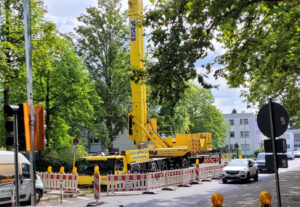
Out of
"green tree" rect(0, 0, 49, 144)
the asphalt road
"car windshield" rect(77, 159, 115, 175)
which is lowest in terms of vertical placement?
the asphalt road

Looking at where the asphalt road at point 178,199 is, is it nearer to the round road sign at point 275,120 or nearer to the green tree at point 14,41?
the round road sign at point 275,120

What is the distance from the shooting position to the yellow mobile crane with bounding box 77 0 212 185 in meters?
19.2

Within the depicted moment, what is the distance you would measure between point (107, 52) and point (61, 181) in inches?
946

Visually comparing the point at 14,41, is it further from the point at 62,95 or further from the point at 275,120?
the point at 275,120

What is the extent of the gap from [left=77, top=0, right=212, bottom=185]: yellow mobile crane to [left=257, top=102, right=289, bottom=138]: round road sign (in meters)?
10.8

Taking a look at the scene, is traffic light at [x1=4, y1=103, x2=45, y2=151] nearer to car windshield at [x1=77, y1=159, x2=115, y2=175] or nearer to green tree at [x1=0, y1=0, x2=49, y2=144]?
car windshield at [x1=77, y1=159, x2=115, y2=175]

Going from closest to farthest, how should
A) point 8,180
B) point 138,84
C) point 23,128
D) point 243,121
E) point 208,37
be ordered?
point 23,128, point 208,37, point 8,180, point 138,84, point 243,121

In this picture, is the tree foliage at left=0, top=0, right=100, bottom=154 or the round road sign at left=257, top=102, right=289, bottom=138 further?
the tree foliage at left=0, top=0, right=100, bottom=154

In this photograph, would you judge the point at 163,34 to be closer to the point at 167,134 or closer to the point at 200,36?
the point at 200,36

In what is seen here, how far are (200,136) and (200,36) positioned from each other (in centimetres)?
1481

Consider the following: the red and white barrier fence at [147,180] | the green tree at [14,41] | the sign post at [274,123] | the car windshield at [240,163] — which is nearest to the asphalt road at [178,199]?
the red and white barrier fence at [147,180]

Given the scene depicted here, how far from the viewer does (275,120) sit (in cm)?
749

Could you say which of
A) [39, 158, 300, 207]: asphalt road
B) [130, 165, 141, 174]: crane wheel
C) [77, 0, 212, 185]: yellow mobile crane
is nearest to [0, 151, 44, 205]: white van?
[39, 158, 300, 207]: asphalt road

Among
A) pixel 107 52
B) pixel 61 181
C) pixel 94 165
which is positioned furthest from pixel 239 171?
pixel 107 52
